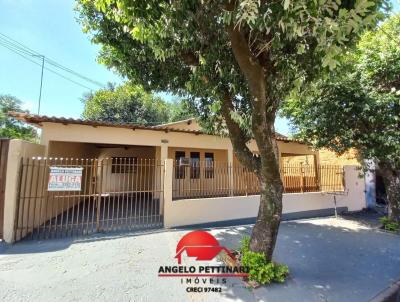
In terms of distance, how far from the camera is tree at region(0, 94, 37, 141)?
22.2 metres

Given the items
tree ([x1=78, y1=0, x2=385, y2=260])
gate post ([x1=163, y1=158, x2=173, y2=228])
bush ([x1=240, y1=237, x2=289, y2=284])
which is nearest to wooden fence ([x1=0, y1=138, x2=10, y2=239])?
tree ([x1=78, y1=0, x2=385, y2=260])

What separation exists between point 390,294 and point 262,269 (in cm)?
246

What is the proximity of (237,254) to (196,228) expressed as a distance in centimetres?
267

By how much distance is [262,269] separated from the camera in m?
4.53

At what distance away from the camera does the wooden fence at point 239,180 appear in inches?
378

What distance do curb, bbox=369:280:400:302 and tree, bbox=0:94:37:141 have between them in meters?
26.7

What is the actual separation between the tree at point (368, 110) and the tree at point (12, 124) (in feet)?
81.5

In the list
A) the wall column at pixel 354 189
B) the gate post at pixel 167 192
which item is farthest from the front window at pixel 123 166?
the wall column at pixel 354 189

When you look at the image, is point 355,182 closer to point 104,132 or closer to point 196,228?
point 196,228

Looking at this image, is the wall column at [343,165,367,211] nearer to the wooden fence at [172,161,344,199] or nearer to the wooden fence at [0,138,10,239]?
the wooden fence at [172,161,344,199]

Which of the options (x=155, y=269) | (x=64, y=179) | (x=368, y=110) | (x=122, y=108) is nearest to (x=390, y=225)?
(x=368, y=110)

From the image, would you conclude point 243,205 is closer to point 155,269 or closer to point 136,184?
point 136,184

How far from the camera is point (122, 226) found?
7504mm

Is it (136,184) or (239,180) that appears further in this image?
(239,180)
